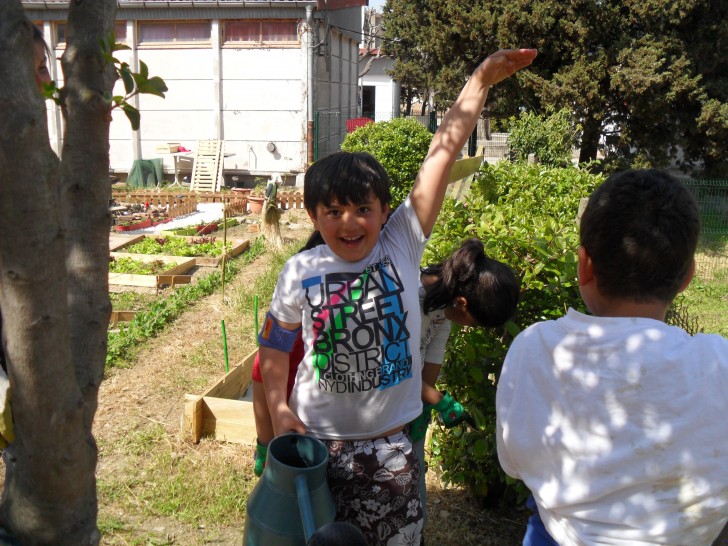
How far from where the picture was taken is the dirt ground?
3311 mm

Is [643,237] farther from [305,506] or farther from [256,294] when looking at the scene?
[256,294]

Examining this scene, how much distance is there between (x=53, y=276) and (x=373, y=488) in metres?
1.15

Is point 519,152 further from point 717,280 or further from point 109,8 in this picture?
point 109,8

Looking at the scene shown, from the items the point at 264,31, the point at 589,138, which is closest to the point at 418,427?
the point at 589,138

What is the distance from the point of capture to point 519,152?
1141 centimetres

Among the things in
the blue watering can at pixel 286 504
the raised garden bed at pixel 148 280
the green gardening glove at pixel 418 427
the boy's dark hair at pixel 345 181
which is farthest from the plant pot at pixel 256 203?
the blue watering can at pixel 286 504

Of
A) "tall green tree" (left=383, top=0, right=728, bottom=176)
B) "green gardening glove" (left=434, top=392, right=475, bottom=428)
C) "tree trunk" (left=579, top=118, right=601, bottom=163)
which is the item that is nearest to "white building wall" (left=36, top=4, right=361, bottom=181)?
"tall green tree" (left=383, top=0, right=728, bottom=176)

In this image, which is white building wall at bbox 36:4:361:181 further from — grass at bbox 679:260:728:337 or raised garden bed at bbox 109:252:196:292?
grass at bbox 679:260:728:337

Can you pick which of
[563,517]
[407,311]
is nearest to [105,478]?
[407,311]

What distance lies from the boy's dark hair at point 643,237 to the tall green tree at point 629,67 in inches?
491

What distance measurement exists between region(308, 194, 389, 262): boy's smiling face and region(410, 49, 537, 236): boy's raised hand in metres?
0.16

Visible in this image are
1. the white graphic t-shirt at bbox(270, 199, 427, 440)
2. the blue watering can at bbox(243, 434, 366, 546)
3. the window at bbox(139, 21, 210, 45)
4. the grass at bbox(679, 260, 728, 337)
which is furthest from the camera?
the window at bbox(139, 21, 210, 45)

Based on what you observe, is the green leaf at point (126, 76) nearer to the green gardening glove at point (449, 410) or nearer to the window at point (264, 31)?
the green gardening glove at point (449, 410)

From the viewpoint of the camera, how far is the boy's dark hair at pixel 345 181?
1.99 metres
